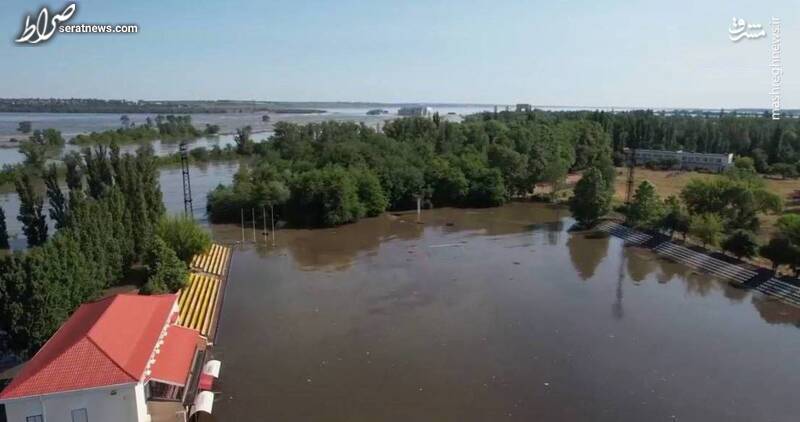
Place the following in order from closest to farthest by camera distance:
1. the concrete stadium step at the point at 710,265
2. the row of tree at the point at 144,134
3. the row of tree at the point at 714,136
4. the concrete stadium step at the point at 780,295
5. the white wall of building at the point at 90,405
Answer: the white wall of building at the point at 90,405 < the concrete stadium step at the point at 780,295 < the concrete stadium step at the point at 710,265 < the row of tree at the point at 714,136 < the row of tree at the point at 144,134

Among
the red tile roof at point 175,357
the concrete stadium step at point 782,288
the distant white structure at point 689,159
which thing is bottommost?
the concrete stadium step at point 782,288

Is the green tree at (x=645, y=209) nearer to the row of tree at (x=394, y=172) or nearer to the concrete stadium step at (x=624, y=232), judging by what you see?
the concrete stadium step at (x=624, y=232)

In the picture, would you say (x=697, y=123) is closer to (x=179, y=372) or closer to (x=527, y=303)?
(x=527, y=303)

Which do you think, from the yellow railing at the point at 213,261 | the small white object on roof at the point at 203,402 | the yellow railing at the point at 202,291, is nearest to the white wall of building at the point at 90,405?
the small white object on roof at the point at 203,402

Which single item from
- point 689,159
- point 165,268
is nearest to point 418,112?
point 689,159

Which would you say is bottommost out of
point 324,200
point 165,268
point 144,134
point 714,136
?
point 165,268

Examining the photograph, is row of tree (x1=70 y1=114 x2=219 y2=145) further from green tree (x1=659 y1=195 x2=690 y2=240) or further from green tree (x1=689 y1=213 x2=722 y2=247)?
green tree (x1=689 y1=213 x2=722 y2=247)

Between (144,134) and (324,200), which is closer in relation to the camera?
(324,200)

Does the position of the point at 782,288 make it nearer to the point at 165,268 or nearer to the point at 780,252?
the point at 780,252

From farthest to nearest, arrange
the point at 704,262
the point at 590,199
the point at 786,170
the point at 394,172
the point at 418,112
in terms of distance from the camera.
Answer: the point at 418,112 < the point at 786,170 < the point at 394,172 < the point at 590,199 < the point at 704,262
